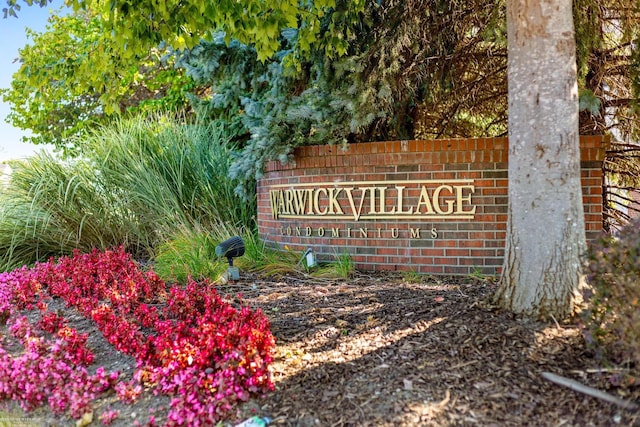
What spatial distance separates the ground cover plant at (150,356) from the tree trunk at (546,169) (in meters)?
1.72

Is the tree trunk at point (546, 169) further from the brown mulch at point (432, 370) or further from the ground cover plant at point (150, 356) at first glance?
the ground cover plant at point (150, 356)

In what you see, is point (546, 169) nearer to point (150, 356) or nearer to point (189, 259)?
point (150, 356)

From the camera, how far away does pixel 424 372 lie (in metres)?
3.04

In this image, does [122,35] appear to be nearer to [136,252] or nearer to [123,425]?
[123,425]

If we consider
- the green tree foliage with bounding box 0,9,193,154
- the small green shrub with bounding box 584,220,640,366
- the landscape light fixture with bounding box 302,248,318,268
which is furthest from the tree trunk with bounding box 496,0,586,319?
the green tree foliage with bounding box 0,9,193,154

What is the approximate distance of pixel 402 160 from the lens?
5836 mm

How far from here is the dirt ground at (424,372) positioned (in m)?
2.63

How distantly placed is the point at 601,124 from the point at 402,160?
2716 millimetres

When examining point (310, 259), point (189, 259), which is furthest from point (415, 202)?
point (189, 259)

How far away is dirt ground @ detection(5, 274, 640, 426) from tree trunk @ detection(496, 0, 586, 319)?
264 mm

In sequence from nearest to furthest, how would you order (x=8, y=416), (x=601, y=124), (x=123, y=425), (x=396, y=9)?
(x=123, y=425) < (x=8, y=416) < (x=396, y=9) < (x=601, y=124)

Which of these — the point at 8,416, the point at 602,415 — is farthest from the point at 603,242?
the point at 8,416

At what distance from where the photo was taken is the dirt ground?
2635 millimetres

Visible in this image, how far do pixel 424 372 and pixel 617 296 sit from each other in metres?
1.05
